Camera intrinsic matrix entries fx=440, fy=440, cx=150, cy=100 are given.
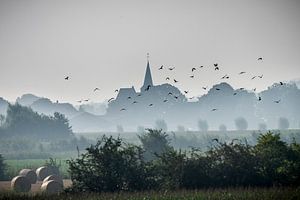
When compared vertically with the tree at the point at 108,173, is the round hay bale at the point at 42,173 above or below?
below

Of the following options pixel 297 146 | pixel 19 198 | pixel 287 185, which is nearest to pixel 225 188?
pixel 287 185

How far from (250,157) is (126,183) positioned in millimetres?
7554

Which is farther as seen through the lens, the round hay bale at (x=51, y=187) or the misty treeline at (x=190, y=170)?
the round hay bale at (x=51, y=187)

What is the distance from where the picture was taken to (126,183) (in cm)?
2627

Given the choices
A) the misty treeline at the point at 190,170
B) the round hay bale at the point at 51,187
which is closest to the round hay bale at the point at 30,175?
the round hay bale at the point at 51,187

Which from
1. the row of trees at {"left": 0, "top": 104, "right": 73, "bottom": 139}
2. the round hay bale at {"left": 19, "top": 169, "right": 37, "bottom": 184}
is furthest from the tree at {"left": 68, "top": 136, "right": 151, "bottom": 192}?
the row of trees at {"left": 0, "top": 104, "right": 73, "bottom": 139}

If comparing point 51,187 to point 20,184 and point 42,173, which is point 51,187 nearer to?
point 20,184

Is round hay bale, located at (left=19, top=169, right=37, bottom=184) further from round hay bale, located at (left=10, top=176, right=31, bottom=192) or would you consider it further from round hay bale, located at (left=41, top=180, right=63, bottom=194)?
round hay bale, located at (left=41, top=180, right=63, bottom=194)

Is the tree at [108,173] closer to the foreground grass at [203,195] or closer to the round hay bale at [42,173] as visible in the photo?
the foreground grass at [203,195]

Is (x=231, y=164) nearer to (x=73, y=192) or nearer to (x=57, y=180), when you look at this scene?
(x=73, y=192)

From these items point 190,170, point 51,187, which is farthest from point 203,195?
point 51,187

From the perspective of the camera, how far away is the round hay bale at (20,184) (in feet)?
120

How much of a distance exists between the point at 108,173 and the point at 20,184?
14.3 meters

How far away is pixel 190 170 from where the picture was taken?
2594 cm
